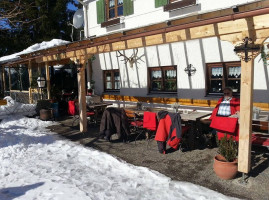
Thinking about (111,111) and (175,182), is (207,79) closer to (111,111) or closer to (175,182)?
(111,111)

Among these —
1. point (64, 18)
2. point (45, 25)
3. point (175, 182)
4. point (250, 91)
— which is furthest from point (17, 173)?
point (64, 18)

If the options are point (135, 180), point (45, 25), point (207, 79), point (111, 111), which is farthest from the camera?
point (45, 25)

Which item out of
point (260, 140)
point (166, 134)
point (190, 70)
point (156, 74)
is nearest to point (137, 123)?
point (166, 134)

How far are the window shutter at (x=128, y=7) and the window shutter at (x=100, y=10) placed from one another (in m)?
1.26

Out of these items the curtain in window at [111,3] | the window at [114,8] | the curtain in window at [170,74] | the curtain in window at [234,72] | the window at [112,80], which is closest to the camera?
the curtain in window at [234,72]

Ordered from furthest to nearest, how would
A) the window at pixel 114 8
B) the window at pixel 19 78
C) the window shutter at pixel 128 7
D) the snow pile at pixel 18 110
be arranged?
the window at pixel 19 78 < the snow pile at pixel 18 110 < the window at pixel 114 8 < the window shutter at pixel 128 7

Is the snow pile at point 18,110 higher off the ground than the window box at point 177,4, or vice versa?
the window box at point 177,4

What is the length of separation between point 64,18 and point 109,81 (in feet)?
42.4

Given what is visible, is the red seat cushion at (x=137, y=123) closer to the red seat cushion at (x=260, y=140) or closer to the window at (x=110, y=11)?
the red seat cushion at (x=260, y=140)

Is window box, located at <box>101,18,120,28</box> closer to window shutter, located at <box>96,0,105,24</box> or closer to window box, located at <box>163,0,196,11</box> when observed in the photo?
window shutter, located at <box>96,0,105,24</box>

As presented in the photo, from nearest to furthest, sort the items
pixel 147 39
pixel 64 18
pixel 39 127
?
pixel 147 39, pixel 39 127, pixel 64 18

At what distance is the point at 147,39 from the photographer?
5.50 metres

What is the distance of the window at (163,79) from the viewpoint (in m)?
8.72

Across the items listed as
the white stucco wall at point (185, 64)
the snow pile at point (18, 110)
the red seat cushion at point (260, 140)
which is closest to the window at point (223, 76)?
the white stucco wall at point (185, 64)
